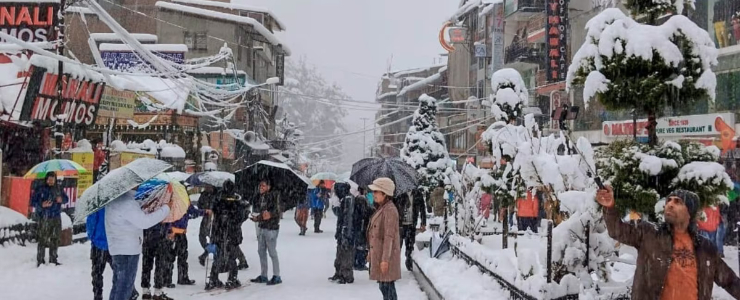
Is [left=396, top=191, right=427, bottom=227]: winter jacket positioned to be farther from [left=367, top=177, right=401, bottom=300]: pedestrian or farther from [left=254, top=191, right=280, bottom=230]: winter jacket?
[left=367, top=177, right=401, bottom=300]: pedestrian

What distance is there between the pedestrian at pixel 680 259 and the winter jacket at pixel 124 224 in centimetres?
498

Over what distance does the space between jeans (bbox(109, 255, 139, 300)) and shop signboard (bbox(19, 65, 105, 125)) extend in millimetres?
8203

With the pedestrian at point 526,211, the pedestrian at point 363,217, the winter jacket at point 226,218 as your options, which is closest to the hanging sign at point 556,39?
the pedestrian at point 526,211

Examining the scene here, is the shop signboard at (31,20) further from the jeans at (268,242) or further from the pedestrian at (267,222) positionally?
the jeans at (268,242)

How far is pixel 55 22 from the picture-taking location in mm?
14766

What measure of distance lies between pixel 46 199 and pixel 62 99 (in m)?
5.11

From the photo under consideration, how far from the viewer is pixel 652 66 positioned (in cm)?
714

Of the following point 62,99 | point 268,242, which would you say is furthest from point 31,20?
point 268,242

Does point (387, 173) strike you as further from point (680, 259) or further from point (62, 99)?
point (62, 99)

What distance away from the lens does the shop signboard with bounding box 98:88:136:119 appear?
21000 millimetres

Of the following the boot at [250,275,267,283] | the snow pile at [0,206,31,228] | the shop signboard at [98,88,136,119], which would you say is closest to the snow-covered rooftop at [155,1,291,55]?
the shop signboard at [98,88,136,119]

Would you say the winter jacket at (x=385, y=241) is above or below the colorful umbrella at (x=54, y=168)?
below

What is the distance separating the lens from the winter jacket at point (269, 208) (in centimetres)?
1138

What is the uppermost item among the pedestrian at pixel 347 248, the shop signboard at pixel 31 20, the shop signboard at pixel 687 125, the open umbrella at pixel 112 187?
the shop signboard at pixel 31 20
